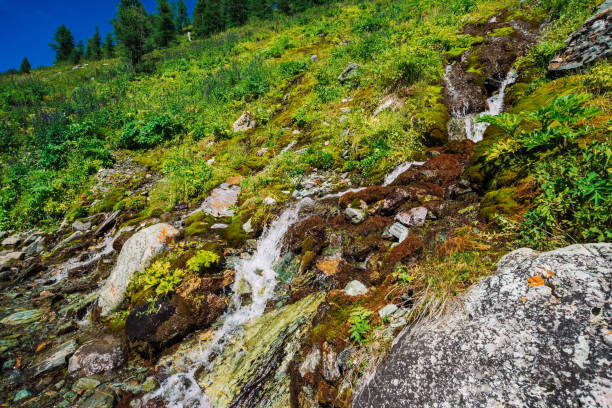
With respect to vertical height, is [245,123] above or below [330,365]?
above

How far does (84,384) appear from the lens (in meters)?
4.80

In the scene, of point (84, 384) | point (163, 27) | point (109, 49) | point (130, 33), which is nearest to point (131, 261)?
point (84, 384)

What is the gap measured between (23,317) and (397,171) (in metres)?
10.5

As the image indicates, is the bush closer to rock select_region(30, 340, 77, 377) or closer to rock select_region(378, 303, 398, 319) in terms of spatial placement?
rock select_region(30, 340, 77, 377)

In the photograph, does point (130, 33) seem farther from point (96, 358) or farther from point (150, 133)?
point (96, 358)

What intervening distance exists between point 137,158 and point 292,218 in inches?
486

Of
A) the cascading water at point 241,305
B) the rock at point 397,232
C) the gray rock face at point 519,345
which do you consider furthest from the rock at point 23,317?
the rock at point 397,232

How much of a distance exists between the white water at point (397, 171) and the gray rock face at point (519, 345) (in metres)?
4.78

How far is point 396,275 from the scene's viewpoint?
3.49 m

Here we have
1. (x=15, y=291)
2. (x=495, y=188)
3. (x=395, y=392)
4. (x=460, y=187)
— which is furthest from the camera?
(x=15, y=291)

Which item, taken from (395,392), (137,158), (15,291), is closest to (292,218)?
(395,392)

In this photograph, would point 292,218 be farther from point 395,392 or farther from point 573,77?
point 573,77

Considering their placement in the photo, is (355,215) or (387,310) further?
(355,215)

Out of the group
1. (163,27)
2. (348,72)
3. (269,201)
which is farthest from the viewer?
(163,27)
